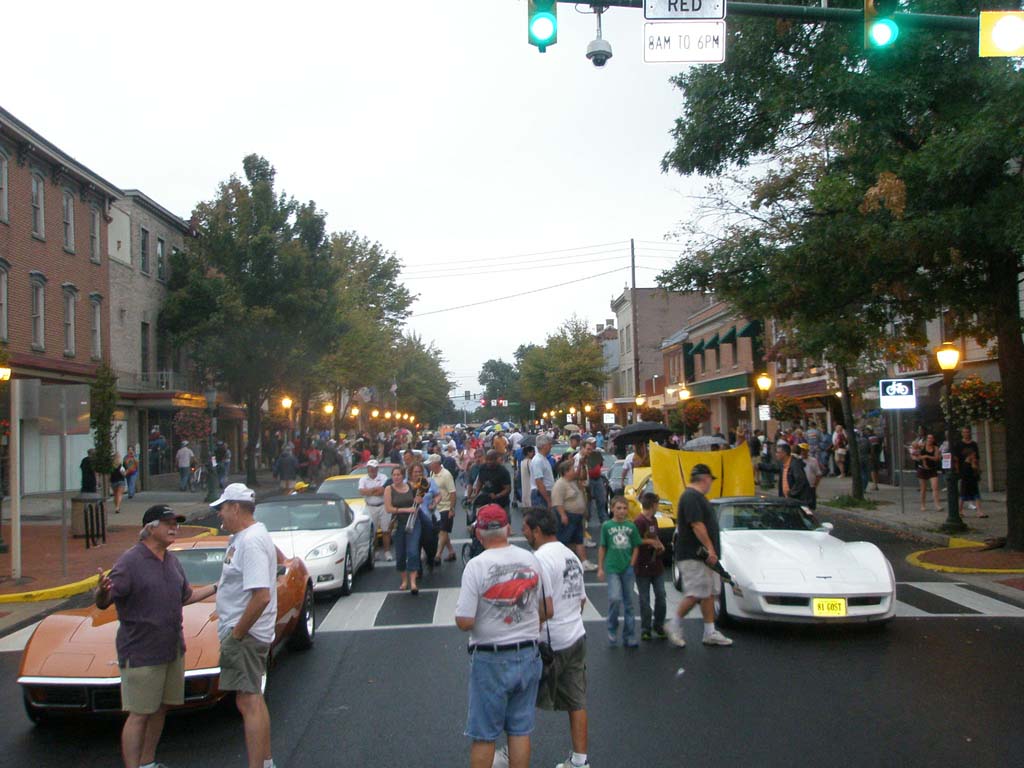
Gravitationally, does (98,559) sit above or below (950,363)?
below

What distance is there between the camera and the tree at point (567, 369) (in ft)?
206

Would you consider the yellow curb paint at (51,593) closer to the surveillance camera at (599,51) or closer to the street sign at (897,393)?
the surveillance camera at (599,51)

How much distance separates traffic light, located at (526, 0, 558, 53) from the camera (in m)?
7.16

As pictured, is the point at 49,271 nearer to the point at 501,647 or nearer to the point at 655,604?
the point at 655,604

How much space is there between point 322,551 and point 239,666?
622cm

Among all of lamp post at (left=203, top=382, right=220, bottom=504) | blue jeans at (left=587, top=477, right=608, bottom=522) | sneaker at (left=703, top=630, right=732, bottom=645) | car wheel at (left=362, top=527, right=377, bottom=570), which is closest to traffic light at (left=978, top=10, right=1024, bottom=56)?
sneaker at (left=703, top=630, right=732, bottom=645)

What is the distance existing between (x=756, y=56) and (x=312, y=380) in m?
30.4

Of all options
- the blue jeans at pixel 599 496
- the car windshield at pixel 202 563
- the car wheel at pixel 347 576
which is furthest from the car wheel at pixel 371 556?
the car windshield at pixel 202 563

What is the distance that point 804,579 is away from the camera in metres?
9.22

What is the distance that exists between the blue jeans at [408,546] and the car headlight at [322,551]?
98cm

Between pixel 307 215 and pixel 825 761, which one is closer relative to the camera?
pixel 825 761

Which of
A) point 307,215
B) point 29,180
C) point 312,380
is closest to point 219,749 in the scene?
point 29,180

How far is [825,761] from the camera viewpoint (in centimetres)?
584

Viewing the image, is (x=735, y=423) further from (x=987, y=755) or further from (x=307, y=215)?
(x=987, y=755)
